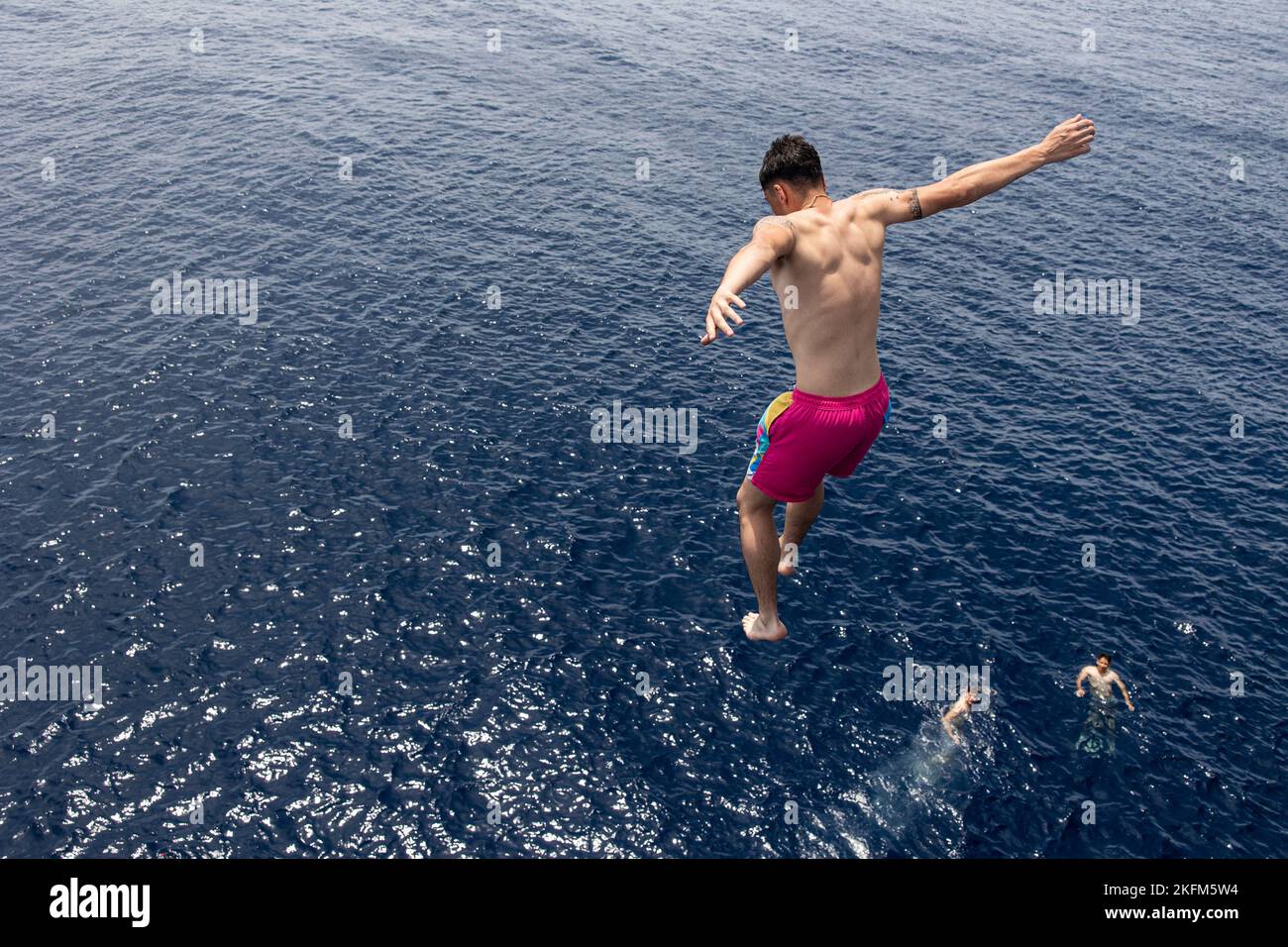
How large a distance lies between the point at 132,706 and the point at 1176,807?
32737 millimetres

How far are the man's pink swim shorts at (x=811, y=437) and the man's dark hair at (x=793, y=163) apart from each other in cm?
271

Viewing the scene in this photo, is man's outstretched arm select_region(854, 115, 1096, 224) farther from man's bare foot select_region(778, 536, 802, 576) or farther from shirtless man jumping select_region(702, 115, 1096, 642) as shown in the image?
man's bare foot select_region(778, 536, 802, 576)

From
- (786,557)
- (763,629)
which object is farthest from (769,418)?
(763,629)

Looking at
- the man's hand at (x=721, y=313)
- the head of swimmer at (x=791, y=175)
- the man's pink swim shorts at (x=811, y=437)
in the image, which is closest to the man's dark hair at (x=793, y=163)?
the head of swimmer at (x=791, y=175)

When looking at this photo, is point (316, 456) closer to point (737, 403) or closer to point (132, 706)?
point (132, 706)

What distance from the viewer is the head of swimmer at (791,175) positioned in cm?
1133

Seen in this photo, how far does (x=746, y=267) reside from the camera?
31.7 ft

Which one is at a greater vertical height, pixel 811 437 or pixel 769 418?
pixel 811 437

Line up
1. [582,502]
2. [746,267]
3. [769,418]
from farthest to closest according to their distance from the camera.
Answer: [582,502] < [769,418] < [746,267]

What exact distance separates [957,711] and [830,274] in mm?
22633

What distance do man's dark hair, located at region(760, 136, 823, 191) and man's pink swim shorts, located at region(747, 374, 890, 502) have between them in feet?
8.89

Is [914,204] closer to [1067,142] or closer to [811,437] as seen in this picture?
[1067,142]

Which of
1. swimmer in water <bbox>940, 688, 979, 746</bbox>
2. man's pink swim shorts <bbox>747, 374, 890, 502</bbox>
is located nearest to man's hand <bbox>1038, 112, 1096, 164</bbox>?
man's pink swim shorts <bbox>747, 374, 890, 502</bbox>
